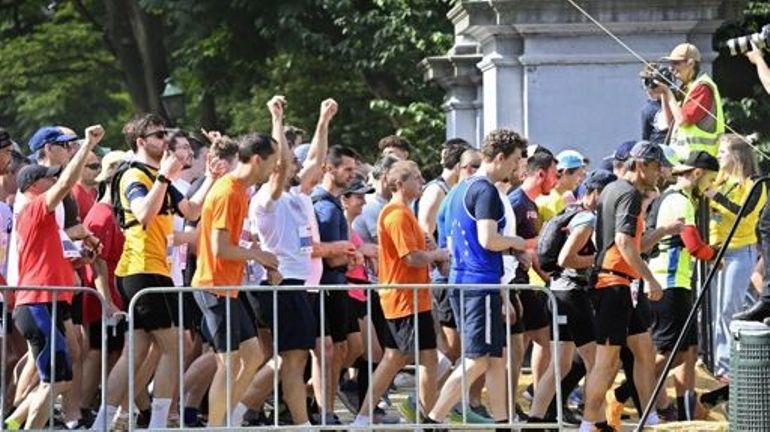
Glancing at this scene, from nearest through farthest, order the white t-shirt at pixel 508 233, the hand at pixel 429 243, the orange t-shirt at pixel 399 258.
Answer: the white t-shirt at pixel 508 233 < the orange t-shirt at pixel 399 258 < the hand at pixel 429 243

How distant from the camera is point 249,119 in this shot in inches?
1502

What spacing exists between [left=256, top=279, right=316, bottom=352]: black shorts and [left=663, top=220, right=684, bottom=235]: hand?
2.46 metres

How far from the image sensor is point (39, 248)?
13.5 meters

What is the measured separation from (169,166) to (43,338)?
128 cm

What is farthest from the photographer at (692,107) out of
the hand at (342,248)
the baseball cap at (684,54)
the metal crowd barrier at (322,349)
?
the metal crowd barrier at (322,349)

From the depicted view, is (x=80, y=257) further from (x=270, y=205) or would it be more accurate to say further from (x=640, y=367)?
(x=640, y=367)

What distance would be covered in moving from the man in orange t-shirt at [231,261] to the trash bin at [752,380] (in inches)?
115

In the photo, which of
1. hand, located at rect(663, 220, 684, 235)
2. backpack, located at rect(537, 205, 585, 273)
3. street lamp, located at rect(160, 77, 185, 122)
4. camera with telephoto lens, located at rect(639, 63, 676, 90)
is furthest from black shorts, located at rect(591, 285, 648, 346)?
street lamp, located at rect(160, 77, 185, 122)

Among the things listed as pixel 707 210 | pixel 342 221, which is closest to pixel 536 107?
pixel 707 210

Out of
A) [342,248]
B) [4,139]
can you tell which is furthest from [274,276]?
[4,139]

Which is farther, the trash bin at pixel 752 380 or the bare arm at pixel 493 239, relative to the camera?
the bare arm at pixel 493 239

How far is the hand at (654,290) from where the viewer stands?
13.9 metres

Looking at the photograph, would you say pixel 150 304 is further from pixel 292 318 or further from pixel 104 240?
pixel 104 240

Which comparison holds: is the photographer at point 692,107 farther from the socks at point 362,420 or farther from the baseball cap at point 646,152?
the socks at point 362,420
